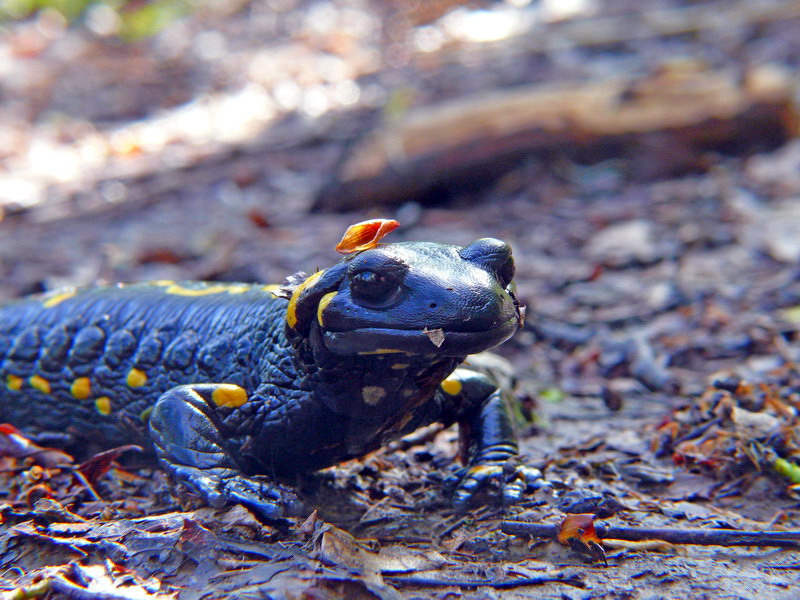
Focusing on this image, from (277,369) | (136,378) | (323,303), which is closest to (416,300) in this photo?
(323,303)

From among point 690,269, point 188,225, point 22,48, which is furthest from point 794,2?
point 22,48

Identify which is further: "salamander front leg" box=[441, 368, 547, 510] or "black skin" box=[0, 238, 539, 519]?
"salamander front leg" box=[441, 368, 547, 510]

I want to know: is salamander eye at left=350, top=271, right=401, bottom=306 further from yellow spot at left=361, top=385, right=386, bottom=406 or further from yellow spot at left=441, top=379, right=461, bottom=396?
yellow spot at left=441, top=379, right=461, bottom=396

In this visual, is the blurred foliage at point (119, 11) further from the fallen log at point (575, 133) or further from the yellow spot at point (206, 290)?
the yellow spot at point (206, 290)

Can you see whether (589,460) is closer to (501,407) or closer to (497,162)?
(501,407)

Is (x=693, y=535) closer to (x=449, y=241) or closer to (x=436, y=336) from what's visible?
(x=436, y=336)

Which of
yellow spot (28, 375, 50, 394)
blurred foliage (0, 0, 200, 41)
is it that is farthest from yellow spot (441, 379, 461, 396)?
blurred foliage (0, 0, 200, 41)
